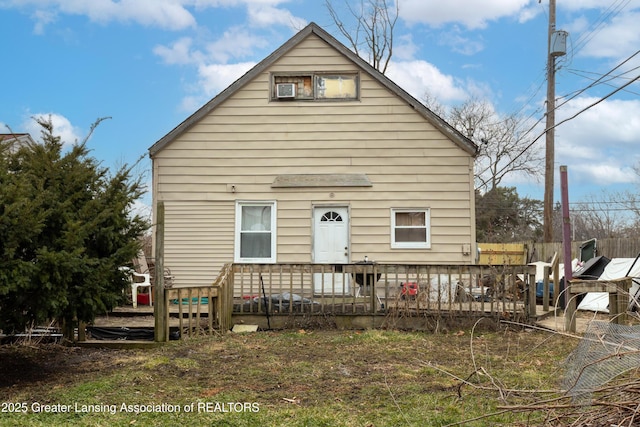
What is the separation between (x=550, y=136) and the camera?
687 inches

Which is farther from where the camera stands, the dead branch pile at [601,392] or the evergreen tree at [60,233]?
the evergreen tree at [60,233]

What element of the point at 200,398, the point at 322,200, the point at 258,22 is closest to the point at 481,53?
the point at 258,22

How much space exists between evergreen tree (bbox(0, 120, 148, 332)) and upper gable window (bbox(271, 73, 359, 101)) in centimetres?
579

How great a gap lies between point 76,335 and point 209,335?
194 cm

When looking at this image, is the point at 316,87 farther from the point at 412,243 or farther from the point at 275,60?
the point at 412,243

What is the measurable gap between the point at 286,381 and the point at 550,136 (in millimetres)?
13968

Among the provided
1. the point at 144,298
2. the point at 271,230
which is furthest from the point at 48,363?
the point at 271,230

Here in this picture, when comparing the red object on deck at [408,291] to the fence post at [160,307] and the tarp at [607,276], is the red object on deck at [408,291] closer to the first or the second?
the fence post at [160,307]

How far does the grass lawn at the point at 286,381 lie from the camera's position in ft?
15.4

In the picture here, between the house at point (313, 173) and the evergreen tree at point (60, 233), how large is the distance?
5.09m

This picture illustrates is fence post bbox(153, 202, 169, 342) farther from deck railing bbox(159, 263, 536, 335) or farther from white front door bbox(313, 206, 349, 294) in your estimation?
white front door bbox(313, 206, 349, 294)

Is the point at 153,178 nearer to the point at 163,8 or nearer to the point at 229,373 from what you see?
the point at 163,8

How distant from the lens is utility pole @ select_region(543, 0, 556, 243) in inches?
690

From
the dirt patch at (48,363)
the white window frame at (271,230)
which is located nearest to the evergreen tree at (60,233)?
the dirt patch at (48,363)
